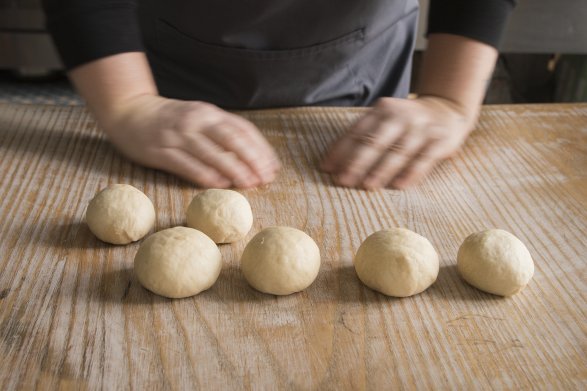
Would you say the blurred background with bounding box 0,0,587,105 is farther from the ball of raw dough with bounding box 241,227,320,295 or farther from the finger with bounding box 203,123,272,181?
the ball of raw dough with bounding box 241,227,320,295

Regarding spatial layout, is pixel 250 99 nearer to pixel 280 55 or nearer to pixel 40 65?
pixel 280 55

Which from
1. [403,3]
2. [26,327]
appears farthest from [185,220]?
[403,3]

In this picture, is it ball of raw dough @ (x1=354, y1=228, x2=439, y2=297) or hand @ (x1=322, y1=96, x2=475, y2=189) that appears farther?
hand @ (x1=322, y1=96, x2=475, y2=189)

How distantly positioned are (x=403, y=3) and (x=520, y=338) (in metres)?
0.87

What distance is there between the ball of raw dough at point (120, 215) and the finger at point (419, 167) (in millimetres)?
472

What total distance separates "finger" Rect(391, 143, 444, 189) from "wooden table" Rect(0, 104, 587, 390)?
2 centimetres

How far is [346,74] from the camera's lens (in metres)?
1.46

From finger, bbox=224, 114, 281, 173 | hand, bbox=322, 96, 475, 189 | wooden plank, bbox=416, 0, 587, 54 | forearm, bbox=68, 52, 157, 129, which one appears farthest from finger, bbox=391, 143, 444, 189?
wooden plank, bbox=416, 0, 587, 54

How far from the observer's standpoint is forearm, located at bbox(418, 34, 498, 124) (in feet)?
4.20

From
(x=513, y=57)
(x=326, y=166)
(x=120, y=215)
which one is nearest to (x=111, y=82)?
(x=120, y=215)

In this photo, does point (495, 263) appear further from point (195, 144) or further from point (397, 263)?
point (195, 144)

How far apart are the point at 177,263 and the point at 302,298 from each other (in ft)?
0.62

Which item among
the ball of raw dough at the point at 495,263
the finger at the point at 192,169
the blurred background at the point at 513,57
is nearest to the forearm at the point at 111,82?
the finger at the point at 192,169

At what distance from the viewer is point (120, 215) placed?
97 cm
